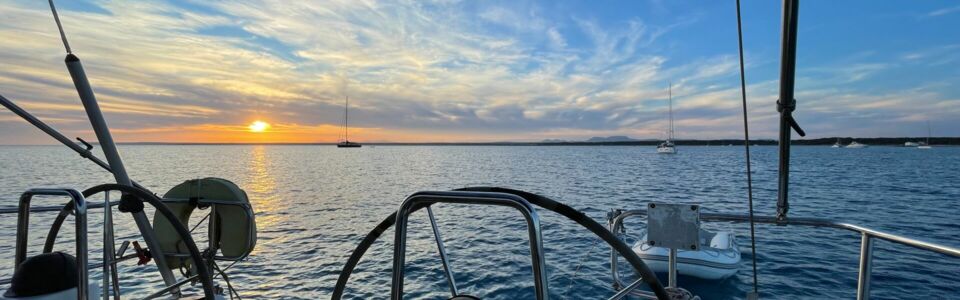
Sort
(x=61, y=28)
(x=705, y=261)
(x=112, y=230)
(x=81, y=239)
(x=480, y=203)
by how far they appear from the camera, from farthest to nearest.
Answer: (x=705, y=261) < (x=61, y=28) < (x=112, y=230) < (x=81, y=239) < (x=480, y=203)

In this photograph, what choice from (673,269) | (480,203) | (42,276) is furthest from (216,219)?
(673,269)

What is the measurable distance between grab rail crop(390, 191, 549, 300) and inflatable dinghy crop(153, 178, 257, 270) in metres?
3.25

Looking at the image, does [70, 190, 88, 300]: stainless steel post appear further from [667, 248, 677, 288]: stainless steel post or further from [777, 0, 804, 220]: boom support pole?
[777, 0, 804, 220]: boom support pole

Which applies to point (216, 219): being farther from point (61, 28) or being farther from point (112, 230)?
point (61, 28)

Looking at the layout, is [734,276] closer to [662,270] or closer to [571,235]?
[662,270]

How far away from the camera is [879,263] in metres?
12.1

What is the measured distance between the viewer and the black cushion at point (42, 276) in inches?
117

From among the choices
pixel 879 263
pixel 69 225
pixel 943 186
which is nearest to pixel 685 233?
pixel 879 263

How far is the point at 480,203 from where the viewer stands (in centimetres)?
196

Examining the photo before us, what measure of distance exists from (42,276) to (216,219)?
1.71 m

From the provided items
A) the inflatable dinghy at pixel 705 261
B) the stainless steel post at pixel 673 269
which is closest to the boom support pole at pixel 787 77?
the stainless steel post at pixel 673 269

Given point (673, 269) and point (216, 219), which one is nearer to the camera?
point (673, 269)

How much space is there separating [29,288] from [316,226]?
1593 cm

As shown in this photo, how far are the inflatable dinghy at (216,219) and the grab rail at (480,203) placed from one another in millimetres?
3248
